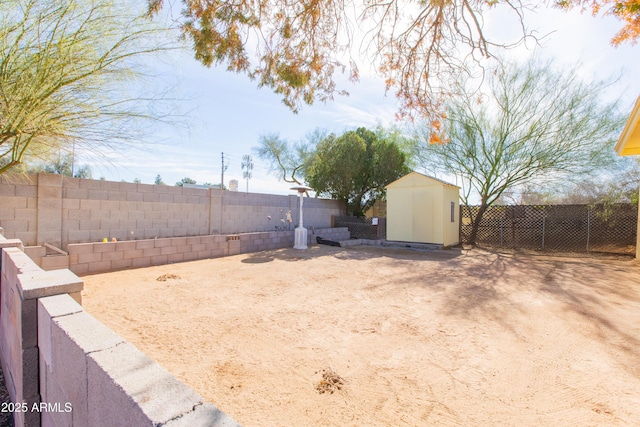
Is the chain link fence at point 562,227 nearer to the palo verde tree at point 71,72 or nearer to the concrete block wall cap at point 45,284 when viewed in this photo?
the palo verde tree at point 71,72

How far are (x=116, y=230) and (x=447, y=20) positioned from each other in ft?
23.6

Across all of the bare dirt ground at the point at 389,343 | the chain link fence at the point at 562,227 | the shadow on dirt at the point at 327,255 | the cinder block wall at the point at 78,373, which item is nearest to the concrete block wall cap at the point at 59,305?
the cinder block wall at the point at 78,373

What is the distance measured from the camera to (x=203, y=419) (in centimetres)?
76

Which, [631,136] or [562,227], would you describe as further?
[562,227]

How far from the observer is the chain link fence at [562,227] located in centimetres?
877

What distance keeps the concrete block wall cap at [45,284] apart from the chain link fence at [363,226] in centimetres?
1026

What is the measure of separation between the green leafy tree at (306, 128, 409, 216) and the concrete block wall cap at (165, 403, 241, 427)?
1194 cm

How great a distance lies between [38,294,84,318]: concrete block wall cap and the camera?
1393 mm

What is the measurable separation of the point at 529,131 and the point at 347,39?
821 centimetres

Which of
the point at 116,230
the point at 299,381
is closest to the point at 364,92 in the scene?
the point at 299,381

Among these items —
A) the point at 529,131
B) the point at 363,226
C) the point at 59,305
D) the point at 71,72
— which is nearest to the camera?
the point at 59,305

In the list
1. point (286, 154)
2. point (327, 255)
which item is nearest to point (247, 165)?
point (286, 154)

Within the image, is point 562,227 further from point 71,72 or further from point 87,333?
point 71,72

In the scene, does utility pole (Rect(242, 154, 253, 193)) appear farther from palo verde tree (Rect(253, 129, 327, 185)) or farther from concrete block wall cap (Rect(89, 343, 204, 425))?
concrete block wall cap (Rect(89, 343, 204, 425))
